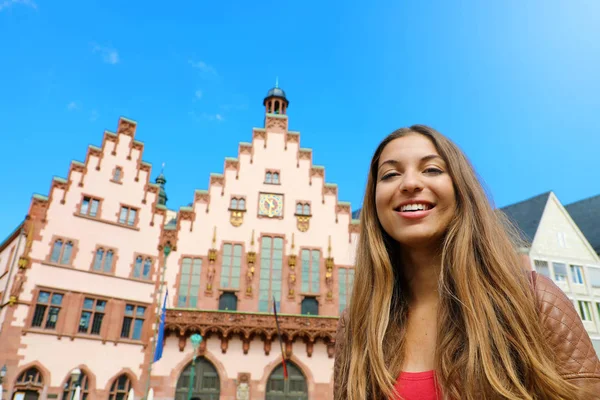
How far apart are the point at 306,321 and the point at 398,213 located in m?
22.9

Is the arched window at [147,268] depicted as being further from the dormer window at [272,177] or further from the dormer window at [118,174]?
the dormer window at [272,177]

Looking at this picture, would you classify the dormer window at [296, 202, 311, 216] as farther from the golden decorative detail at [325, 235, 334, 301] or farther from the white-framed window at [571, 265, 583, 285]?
the white-framed window at [571, 265, 583, 285]

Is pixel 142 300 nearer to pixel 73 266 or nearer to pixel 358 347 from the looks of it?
pixel 73 266

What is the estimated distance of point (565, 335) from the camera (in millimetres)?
1577

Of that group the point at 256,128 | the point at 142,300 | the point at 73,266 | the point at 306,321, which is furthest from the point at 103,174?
the point at 306,321

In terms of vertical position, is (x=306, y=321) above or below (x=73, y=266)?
below

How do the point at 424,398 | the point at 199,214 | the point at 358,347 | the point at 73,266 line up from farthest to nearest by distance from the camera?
the point at 199,214 → the point at 73,266 → the point at 358,347 → the point at 424,398

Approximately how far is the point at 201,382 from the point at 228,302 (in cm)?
436

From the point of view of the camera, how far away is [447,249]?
1933mm

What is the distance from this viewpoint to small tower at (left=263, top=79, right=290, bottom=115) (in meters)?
31.5

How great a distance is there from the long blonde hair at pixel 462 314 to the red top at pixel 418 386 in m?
0.05

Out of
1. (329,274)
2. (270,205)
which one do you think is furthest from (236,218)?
(329,274)

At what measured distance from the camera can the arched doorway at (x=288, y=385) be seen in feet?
74.5

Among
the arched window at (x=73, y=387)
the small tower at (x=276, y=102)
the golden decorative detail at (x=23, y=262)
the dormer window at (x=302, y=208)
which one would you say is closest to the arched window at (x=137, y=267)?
the golden decorative detail at (x=23, y=262)
